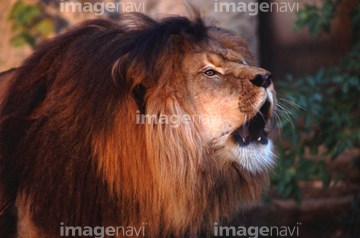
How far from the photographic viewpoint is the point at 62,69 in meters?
2.15

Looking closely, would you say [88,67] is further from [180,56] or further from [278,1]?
[278,1]

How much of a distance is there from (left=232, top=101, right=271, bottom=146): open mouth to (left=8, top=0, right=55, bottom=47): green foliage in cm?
265

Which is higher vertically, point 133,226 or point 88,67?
point 88,67

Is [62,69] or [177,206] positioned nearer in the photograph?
[177,206]

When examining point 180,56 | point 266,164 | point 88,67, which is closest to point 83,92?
point 88,67

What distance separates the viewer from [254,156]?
204 cm

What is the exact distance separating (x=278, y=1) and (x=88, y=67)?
293 cm
